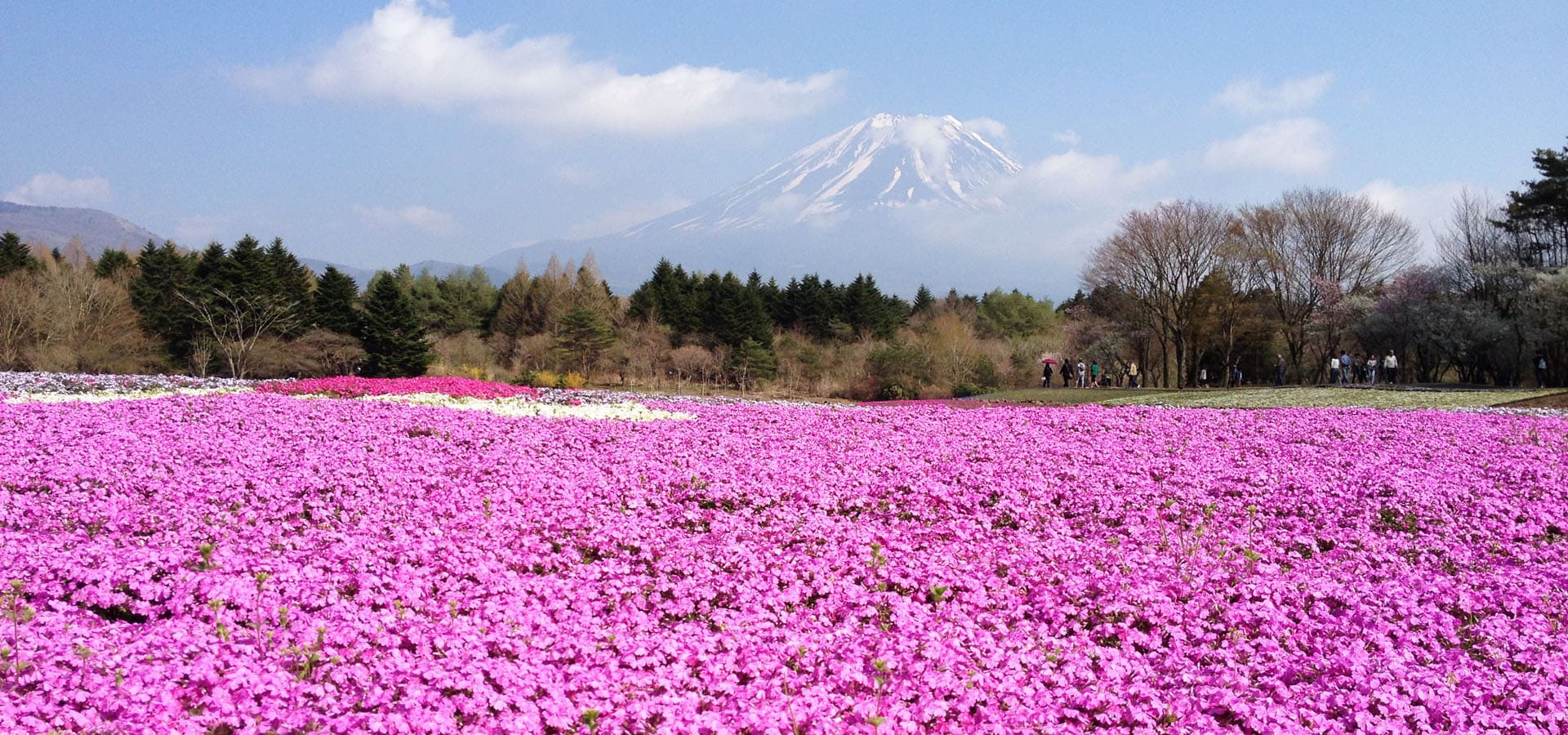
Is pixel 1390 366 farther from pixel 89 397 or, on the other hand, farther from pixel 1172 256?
pixel 89 397

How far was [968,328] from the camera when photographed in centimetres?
6906

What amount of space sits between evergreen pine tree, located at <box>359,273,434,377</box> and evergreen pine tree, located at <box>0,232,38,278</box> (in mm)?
23520

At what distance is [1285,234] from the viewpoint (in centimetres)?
5847

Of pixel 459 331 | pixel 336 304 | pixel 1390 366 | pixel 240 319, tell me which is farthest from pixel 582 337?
pixel 1390 366

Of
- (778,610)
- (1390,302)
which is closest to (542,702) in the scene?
(778,610)

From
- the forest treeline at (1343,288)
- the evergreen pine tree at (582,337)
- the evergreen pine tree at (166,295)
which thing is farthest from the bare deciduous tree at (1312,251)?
the evergreen pine tree at (166,295)

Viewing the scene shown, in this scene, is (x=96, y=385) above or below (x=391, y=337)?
below

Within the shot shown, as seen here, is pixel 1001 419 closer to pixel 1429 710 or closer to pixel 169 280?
pixel 1429 710

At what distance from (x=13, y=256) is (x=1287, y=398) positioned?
78.7 metres

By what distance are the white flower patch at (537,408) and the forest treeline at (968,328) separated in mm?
25291

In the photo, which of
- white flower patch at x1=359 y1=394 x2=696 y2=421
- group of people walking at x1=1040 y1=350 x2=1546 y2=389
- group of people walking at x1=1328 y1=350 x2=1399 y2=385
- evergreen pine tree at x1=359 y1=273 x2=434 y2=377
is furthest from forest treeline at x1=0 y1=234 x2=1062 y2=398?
white flower patch at x1=359 y1=394 x2=696 y2=421

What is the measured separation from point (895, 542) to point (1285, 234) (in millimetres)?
60557

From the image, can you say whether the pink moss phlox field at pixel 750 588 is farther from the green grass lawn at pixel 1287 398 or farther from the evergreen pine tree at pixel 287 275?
the evergreen pine tree at pixel 287 275

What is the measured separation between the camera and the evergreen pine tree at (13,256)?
59.8 m
